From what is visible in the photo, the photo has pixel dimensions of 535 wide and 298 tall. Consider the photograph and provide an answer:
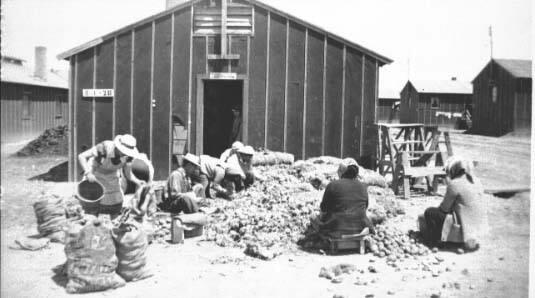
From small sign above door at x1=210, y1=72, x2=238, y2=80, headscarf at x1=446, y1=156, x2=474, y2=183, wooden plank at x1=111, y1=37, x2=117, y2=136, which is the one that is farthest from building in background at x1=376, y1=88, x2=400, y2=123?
headscarf at x1=446, y1=156, x2=474, y2=183

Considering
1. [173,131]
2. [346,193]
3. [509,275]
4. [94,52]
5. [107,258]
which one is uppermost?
[94,52]

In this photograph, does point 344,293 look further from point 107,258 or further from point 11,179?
point 11,179

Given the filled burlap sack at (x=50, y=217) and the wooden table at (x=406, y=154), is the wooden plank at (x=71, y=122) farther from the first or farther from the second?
the wooden table at (x=406, y=154)

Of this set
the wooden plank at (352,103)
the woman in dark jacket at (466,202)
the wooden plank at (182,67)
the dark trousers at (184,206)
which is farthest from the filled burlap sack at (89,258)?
the wooden plank at (352,103)

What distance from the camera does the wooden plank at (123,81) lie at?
37.3 ft

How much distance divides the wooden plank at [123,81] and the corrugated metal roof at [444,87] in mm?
25927

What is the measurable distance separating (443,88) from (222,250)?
30.3 metres

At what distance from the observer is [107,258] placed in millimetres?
5457

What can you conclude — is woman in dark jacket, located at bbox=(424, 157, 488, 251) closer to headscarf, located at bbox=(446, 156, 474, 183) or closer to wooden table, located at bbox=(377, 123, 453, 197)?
headscarf, located at bbox=(446, 156, 474, 183)

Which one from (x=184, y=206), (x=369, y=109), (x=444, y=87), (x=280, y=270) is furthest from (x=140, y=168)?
(x=444, y=87)

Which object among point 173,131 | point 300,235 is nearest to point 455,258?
point 300,235

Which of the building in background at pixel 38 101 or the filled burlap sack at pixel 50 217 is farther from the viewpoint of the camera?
the building in background at pixel 38 101

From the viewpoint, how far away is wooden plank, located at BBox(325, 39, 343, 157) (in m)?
11.8

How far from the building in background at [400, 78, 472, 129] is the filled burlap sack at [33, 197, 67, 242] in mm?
28836
